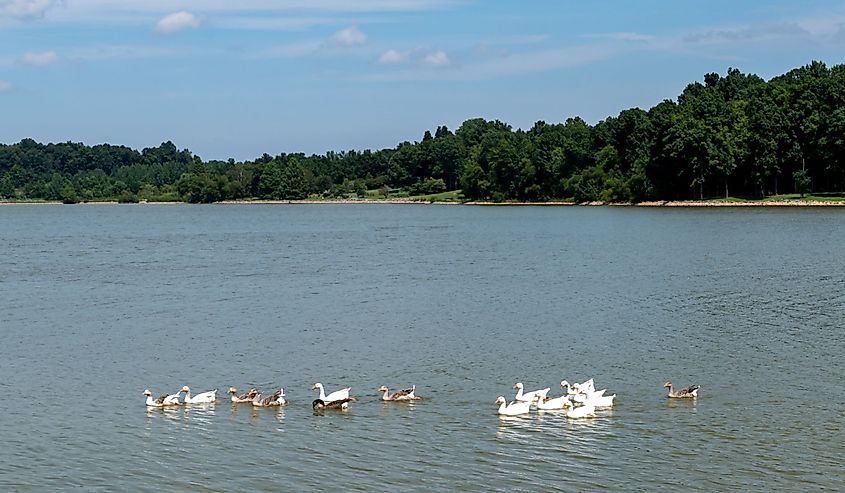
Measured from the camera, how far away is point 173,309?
47406mm

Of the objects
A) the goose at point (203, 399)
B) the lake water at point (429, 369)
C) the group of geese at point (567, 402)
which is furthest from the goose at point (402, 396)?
the goose at point (203, 399)

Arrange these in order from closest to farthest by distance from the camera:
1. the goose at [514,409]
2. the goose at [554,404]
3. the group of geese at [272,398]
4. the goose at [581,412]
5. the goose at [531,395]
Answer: the goose at [581,412]
the goose at [514,409]
the goose at [554,404]
the goose at [531,395]
the group of geese at [272,398]

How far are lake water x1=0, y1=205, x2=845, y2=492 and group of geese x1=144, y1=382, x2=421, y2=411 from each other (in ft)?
0.98

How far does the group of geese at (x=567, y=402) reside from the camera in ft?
86.9

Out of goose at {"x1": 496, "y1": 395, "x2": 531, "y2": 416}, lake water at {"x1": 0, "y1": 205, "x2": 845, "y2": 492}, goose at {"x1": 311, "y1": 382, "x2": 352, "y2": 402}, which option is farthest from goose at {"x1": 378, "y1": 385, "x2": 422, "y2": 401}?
goose at {"x1": 496, "y1": 395, "x2": 531, "y2": 416}

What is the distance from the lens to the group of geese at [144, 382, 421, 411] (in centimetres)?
2741

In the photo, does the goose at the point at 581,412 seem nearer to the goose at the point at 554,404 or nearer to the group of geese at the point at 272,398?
the goose at the point at 554,404

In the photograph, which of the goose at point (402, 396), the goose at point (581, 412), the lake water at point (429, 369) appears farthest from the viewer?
the goose at point (402, 396)

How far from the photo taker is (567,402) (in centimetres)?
2705

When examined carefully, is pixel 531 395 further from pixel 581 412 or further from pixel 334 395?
pixel 334 395

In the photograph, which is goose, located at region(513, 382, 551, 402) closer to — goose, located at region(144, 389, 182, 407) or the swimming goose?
the swimming goose

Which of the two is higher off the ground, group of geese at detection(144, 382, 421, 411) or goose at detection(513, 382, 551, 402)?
goose at detection(513, 382, 551, 402)

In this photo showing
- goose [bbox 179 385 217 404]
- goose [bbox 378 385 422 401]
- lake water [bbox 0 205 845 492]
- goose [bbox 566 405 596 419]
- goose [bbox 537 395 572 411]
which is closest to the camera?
lake water [bbox 0 205 845 492]

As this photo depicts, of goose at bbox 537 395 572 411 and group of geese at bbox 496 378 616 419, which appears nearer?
group of geese at bbox 496 378 616 419
